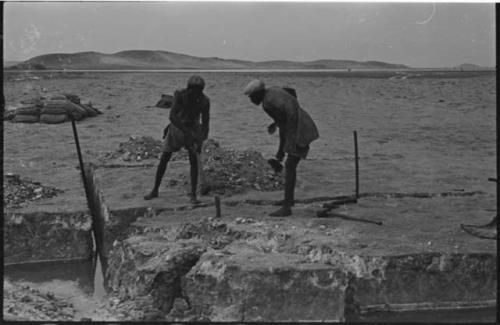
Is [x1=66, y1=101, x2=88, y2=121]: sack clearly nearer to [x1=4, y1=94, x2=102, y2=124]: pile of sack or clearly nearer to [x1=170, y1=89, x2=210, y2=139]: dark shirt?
[x1=4, y1=94, x2=102, y2=124]: pile of sack

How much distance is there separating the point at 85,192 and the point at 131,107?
986 centimetres

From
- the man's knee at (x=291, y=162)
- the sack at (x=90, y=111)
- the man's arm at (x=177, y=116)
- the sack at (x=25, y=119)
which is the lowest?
the sack at (x=25, y=119)

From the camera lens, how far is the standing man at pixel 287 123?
652 centimetres

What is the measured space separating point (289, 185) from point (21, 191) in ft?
10.6

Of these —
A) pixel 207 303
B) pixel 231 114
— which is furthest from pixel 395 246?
pixel 231 114

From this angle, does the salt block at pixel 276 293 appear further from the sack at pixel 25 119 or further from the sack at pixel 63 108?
the sack at pixel 25 119

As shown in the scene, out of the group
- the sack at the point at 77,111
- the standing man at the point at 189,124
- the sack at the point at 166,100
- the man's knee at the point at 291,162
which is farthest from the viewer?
the sack at the point at 77,111

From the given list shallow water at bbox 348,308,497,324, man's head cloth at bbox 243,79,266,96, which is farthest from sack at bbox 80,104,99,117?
shallow water at bbox 348,308,497,324

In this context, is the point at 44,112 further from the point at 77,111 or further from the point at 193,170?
the point at 193,170

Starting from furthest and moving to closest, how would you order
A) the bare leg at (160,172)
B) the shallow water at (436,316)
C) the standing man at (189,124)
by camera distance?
the bare leg at (160,172)
the standing man at (189,124)
the shallow water at (436,316)

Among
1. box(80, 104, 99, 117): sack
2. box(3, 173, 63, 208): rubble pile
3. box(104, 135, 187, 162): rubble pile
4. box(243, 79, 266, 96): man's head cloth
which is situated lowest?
box(3, 173, 63, 208): rubble pile

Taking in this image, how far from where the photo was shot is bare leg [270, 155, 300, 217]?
6.71 metres

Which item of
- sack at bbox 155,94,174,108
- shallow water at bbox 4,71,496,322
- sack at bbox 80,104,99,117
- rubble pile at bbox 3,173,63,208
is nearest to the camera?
rubble pile at bbox 3,173,63,208

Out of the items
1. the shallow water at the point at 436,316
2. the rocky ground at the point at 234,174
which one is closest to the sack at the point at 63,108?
the rocky ground at the point at 234,174
